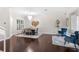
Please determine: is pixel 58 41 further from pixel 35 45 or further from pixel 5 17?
pixel 5 17

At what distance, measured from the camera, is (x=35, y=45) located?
1.27m

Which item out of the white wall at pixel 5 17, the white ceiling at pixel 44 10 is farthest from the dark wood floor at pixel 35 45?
the white ceiling at pixel 44 10

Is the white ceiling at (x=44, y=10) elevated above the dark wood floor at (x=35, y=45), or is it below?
above

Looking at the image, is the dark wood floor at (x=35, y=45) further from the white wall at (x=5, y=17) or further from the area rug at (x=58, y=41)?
the white wall at (x=5, y=17)

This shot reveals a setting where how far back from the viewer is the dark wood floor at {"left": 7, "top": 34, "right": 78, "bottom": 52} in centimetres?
125

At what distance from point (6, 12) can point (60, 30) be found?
1.96 ft

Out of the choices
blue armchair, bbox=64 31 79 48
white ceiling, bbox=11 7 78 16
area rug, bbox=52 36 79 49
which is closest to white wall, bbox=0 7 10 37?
white ceiling, bbox=11 7 78 16

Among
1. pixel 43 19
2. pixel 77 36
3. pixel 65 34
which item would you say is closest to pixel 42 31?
pixel 43 19

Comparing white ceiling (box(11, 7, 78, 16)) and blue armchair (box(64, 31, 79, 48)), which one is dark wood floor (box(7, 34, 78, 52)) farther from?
white ceiling (box(11, 7, 78, 16))

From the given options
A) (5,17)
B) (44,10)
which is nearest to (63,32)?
(44,10)

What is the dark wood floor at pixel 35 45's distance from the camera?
1.25 m

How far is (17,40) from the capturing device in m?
1.26
